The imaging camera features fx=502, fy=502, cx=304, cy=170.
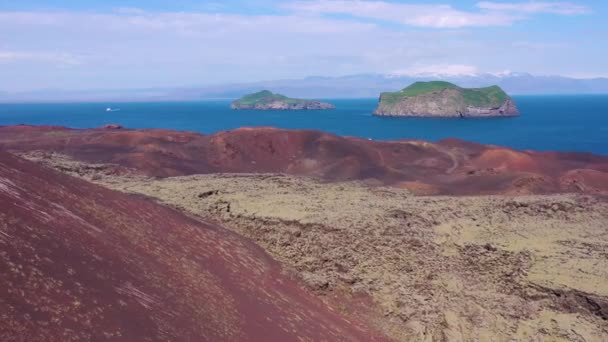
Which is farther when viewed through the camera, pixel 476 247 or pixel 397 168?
pixel 397 168

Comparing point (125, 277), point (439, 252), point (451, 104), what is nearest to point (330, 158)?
point (439, 252)

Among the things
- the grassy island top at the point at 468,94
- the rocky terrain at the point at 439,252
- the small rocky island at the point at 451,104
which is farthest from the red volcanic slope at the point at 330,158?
the grassy island top at the point at 468,94

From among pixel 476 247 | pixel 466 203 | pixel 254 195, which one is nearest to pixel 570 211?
pixel 466 203

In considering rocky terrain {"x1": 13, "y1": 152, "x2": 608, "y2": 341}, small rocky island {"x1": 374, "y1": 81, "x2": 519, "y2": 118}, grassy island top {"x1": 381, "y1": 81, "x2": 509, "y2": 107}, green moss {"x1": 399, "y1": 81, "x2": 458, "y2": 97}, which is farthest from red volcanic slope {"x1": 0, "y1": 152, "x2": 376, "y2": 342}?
green moss {"x1": 399, "y1": 81, "x2": 458, "y2": 97}

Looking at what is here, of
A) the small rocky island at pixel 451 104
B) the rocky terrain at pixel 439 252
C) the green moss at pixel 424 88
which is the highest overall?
the green moss at pixel 424 88

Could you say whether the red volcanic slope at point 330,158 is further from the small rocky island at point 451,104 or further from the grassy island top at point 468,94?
the grassy island top at point 468,94

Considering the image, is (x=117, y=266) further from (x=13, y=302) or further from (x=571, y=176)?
(x=571, y=176)

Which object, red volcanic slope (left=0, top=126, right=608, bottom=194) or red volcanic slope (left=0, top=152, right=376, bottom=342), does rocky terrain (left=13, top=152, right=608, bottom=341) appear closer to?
red volcanic slope (left=0, top=152, right=376, bottom=342)
